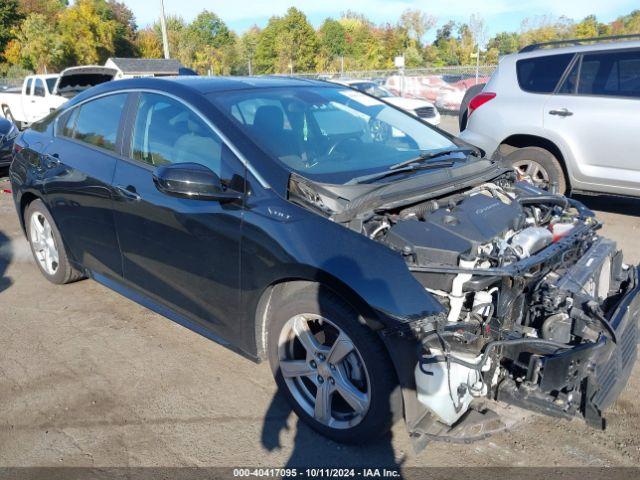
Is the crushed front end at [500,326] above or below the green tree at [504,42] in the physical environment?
below


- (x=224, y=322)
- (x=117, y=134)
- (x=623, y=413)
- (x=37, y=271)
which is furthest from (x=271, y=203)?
(x=37, y=271)

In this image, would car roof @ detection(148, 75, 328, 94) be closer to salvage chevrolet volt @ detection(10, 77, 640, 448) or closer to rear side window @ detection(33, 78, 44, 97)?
salvage chevrolet volt @ detection(10, 77, 640, 448)

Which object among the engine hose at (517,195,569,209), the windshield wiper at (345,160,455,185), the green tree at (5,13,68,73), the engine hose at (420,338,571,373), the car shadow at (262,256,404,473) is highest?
the green tree at (5,13,68,73)

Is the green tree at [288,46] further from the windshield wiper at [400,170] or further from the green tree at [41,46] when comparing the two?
the windshield wiper at [400,170]

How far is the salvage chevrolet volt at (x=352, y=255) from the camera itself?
2496mm

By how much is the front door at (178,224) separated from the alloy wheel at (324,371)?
416 mm

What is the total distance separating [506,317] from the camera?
2627 mm

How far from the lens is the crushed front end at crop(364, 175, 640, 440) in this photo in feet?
8.04

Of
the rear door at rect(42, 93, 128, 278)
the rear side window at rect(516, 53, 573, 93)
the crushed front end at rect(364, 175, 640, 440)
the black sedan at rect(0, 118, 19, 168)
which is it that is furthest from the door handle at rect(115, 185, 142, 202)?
the black sedan at rect(0, 118, 19, 168)

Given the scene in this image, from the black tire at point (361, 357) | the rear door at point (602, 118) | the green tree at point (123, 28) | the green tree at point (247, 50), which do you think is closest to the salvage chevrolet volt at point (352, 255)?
the black tire at point (361, 357)

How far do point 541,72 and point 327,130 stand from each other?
4219 millimetres

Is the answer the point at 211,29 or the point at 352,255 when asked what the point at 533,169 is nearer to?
the point at 352,255

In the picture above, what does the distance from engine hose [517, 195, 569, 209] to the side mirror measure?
1.78 m

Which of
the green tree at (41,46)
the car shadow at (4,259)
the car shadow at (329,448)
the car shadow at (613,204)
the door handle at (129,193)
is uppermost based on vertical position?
the green tree at (41,46)
